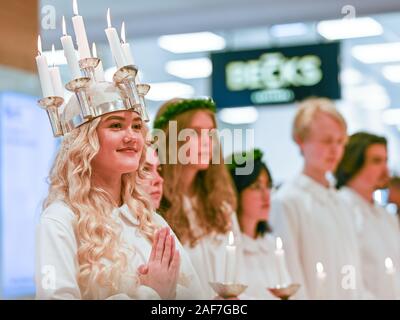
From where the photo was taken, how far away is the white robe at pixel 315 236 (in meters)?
2.69

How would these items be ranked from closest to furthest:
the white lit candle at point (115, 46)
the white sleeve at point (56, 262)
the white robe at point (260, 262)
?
→ the white sleeve at point (56, 262), the white lit candle at point (115, 46), the white robe at point (260, 262)

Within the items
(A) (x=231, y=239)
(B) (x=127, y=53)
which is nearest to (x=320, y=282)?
(A) (x=231, y=239)

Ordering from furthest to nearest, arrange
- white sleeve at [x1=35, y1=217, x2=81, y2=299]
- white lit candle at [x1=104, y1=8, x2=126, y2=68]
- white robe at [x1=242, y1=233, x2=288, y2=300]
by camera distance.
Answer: white robe at [x1=242, y1=233, x2=288, y2=300] < white lit candle at [x1=104, y1=8, x2=126, y2=68] < white sleeve at [x1=35, y1=217, x2=81, y2=299]

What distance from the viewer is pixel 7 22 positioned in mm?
3158

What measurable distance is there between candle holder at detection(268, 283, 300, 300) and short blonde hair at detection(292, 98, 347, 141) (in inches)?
14.9

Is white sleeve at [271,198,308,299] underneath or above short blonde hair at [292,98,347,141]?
underneath

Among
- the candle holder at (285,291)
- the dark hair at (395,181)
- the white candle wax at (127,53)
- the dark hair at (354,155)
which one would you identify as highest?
the white candle wax at (127,53)

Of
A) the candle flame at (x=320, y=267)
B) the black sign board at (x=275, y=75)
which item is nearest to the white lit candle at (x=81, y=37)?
the black sign board at (x=275, y=75)

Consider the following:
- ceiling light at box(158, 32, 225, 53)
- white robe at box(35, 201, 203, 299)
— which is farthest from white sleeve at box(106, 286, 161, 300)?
ceiling light at box(158, 32, 225, 53)

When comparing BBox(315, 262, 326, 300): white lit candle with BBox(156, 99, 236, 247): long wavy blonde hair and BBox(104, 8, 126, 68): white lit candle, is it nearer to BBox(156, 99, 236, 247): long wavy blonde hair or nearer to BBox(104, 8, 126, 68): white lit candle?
BBox(156, 99, 236, 247): long wavy blonde hair

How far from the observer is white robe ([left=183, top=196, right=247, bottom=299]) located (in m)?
2.66

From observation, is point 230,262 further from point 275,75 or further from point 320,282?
point 275,75

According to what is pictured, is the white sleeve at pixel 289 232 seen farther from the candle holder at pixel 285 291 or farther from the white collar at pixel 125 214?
the white collar at pixel 125 214

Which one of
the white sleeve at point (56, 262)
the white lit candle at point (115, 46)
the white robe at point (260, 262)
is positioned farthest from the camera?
the white robe at point (260, 262)
